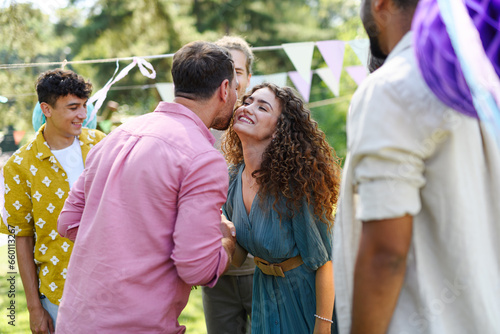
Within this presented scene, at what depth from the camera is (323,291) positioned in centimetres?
221

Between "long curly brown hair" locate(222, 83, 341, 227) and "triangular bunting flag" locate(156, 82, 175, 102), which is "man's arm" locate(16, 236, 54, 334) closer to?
"long curly brown hair" locate(222, 83, 341, 227)

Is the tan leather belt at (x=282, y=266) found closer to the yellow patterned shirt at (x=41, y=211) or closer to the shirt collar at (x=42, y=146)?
the yellow patterned shirt at (x=41, y=211)

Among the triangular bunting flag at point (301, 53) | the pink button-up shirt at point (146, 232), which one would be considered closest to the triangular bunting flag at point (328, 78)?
the triangular bunting flag at point (301, 53)

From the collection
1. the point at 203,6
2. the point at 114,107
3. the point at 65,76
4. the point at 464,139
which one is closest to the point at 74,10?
the point at 203,6

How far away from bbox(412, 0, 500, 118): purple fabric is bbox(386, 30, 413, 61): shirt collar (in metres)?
0.10

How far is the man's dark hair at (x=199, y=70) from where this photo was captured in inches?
74.5

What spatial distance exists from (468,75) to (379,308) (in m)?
0.58

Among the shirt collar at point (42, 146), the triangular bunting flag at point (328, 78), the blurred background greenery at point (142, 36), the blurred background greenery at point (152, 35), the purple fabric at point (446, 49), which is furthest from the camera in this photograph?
the blurred background greenery at point (152, 35)

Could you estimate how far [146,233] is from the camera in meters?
1.69

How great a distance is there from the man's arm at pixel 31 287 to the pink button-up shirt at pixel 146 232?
1192 millimetres

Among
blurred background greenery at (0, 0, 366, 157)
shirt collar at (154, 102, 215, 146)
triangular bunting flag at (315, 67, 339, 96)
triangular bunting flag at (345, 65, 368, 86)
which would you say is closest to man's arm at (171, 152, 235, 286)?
shirt collar at (154, 102, 215, 146)

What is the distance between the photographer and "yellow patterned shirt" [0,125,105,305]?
280cm

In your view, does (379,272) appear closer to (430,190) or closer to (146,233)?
(430,190)

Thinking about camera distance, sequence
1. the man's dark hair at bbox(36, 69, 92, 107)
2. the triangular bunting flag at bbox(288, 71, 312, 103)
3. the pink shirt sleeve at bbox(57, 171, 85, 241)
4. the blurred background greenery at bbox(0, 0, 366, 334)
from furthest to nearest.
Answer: the blurred background greenery at bbox(0, 0, 366, 334) → the triangular bunting flag at bbox(288, 71, 312, 103) → the man's dark hair at bbox(36, 69, 92, 107) → the pink shirt sleeve at bbox(57, 171, 85, 241)
